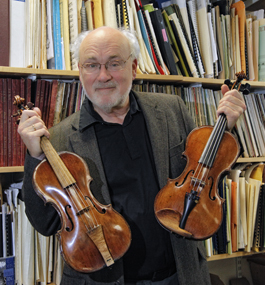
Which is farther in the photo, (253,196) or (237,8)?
(237,8)

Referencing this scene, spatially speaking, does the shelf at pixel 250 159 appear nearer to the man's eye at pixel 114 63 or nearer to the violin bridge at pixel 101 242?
the man's eye at pixel 114 63

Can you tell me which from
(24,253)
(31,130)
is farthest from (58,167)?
(24,253)

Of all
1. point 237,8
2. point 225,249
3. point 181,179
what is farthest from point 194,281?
point 237,8

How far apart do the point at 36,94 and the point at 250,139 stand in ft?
4.45

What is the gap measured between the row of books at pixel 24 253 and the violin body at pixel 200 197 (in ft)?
2.41

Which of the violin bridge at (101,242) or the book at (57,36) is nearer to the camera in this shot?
the violin bridge at (101,242)

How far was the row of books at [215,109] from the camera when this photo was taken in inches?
68.1

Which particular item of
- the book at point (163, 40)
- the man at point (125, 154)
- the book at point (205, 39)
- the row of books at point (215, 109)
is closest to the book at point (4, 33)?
the man at point (125, 154)

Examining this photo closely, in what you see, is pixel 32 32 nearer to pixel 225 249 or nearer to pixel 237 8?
pixel 237 8

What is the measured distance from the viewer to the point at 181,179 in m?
1.05

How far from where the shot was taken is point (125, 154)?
4.10 ft

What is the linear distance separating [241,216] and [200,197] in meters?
0.92

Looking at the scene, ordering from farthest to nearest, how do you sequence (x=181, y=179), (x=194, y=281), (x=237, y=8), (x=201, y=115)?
(x=237, y=8)
(x=201, y=115)
(x=194, y=281)
(x=181, y=179)

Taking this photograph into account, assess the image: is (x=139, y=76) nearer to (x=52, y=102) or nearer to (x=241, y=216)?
(x=52, y=102)
